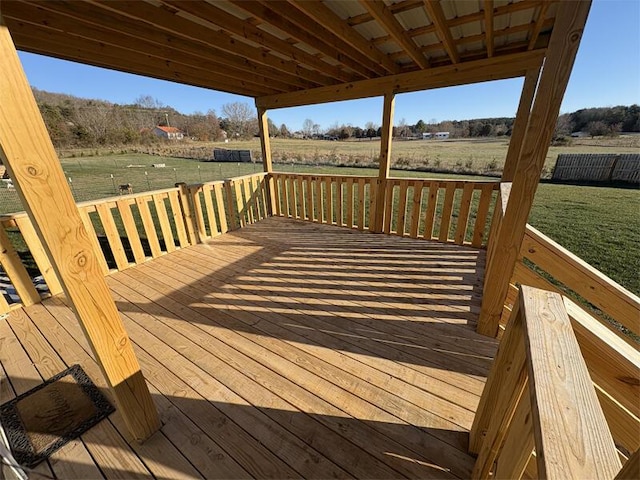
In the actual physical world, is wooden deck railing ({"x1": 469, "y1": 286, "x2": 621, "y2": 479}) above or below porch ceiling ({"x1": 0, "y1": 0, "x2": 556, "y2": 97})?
below

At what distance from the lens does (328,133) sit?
2816cm

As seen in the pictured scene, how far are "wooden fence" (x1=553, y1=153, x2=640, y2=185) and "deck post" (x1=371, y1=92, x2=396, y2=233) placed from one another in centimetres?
1137

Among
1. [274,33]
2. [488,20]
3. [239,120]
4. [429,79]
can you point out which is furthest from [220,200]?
[239,120]

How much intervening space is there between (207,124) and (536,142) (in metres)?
33.7

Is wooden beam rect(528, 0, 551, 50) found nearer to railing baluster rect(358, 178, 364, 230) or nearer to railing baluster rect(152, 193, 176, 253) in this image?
railing baluster rect(358, 178, 364, 230)

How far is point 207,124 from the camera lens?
96.2ft

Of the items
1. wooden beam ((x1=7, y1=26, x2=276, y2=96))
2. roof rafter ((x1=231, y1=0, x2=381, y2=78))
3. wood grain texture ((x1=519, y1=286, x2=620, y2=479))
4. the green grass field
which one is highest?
roof rafter ((x1=231, y1=0, x2=381, y2=78))

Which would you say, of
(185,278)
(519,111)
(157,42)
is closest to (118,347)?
(185,278)

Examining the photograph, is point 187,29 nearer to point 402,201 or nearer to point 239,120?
point 402,201

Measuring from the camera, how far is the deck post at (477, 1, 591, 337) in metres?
1.24

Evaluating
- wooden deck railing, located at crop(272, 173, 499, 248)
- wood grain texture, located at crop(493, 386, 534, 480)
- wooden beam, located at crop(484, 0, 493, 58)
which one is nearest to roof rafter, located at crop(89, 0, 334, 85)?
wooden deck railing, located at crop(272, 173, 499, 248)

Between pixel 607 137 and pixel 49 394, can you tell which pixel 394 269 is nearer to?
pixel 49 394

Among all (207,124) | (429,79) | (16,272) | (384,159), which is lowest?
(16,272)

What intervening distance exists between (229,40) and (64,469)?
10.7 ft
